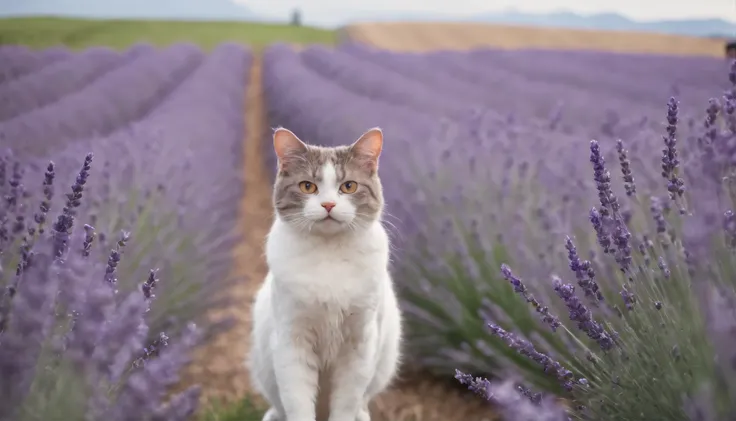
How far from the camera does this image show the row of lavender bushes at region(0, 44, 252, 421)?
795 millimetres

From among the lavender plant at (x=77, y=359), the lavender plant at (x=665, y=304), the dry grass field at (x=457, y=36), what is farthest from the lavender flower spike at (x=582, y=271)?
the dry grass field at (x=457, y=36)

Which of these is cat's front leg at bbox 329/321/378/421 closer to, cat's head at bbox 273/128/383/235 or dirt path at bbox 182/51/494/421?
cat's head at bbox 273/128/383/235

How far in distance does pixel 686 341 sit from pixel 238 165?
3670mm

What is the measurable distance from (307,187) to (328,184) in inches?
1.6

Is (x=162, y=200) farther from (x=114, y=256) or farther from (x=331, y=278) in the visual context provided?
(x=114, y=256)

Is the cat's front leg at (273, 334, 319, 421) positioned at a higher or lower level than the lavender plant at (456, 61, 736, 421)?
lower

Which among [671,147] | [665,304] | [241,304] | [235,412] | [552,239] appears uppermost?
[671,147]

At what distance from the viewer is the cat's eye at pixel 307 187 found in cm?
139

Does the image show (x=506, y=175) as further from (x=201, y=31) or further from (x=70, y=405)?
(x=201, y=31)

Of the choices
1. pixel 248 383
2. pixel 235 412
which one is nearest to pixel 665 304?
pixel 235 412

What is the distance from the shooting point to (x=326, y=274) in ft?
4.35

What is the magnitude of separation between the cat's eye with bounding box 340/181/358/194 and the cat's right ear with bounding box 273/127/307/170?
11cm

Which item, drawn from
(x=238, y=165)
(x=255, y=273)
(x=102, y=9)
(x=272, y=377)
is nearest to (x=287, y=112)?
(x=238, y=165)

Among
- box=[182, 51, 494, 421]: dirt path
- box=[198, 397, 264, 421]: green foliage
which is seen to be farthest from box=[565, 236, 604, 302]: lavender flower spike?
box=[198, 397, 264, 421]: green foliage
